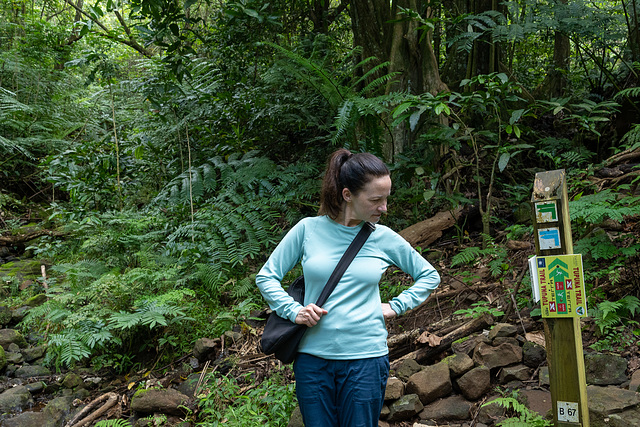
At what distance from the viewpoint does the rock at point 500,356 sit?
11.3ft

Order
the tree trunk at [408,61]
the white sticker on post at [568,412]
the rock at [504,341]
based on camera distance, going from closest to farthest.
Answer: the white sticker on post at [568,412], the rock at [504,341], the tree trunk at [408,61]

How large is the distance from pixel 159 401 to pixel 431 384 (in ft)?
7.04

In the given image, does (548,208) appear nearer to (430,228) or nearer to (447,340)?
(447,340)

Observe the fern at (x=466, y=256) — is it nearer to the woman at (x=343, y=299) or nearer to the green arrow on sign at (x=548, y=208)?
the green arrow on sign at (x=548, y=208)

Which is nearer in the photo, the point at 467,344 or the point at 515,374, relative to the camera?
the point at 515,374

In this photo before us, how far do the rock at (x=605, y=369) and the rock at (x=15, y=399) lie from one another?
482cm

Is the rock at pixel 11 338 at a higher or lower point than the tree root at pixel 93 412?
higher

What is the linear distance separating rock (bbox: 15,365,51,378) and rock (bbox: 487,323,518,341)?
457 centimetres

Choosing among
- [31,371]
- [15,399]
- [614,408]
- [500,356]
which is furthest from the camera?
A: [31,371]

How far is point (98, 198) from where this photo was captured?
712cm

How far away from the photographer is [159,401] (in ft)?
12.5

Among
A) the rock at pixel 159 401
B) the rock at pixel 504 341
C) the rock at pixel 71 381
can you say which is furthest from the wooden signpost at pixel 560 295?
the rock at pixel 71 381

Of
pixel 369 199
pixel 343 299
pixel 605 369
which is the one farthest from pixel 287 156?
pixel 343 299

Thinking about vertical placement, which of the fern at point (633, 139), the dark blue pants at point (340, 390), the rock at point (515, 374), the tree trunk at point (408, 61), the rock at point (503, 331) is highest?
the tree trunk at point (408, 61)
